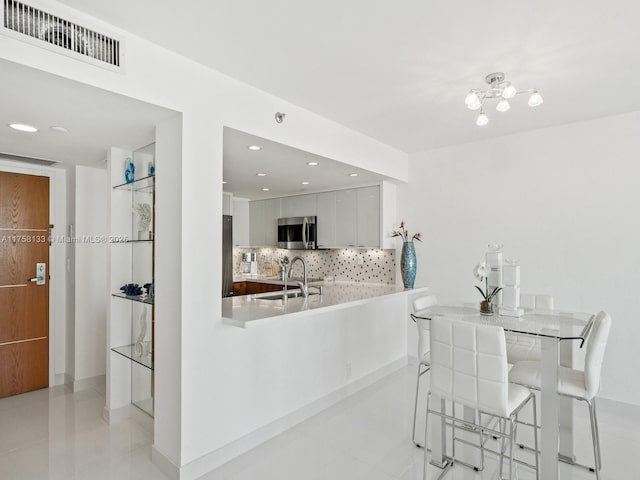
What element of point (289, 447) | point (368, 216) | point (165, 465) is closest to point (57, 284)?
point (165, 465)

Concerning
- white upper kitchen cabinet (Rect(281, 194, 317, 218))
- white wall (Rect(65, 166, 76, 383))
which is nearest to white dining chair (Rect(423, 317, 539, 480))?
white upper kitchen cabinet (Rect(281, 194, 317, 218))

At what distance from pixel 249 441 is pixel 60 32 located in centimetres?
273

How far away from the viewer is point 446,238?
430cm

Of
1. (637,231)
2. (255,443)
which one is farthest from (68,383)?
(637,231)

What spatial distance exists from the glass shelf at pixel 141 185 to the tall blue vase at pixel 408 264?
9.09 feet

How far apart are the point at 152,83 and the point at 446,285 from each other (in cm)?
357

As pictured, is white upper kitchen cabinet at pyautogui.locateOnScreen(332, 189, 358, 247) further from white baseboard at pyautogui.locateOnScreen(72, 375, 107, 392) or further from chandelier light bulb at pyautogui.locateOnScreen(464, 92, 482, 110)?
white baseboard at pyautogui.locateOnScreen(72, 375, 107, 392)

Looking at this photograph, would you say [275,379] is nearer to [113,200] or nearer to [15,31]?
[113,200]

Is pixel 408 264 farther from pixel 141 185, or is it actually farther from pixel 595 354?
pixel 141 185

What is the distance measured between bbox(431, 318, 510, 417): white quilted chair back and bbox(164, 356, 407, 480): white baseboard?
1.35 metres

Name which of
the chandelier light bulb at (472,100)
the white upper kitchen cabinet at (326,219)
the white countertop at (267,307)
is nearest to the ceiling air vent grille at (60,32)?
the white countertop at (267,307)

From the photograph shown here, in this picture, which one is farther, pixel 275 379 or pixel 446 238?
pixel 446 238

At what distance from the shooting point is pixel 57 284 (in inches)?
156

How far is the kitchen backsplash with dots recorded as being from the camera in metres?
4.86
